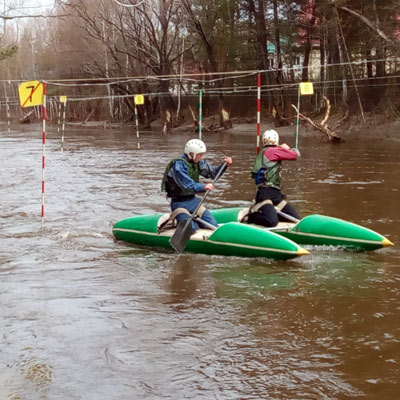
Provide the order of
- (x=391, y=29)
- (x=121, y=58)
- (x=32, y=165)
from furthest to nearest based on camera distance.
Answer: (x=121, y=58) < (x=391, y=29) < (x=32, y=165)

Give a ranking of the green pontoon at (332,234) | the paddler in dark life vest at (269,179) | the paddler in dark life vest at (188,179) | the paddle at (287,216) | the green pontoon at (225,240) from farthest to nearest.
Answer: the paddle at (287,216) < the paddler in dark life vest at (269,179) < the paddler in dark life vest at (188,179) < the green pontoon at (332,234) < the green pontoon at (225,240)

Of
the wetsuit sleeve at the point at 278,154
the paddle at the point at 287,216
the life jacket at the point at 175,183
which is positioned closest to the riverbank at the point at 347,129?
the paddle at the point at 287,216

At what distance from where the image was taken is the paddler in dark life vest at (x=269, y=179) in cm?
723

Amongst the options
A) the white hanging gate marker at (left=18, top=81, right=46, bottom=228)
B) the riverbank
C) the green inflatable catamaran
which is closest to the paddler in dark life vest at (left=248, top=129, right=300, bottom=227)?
the green inflatable catamaran

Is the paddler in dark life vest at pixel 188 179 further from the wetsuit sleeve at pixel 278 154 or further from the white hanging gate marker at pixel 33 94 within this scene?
the white hanging gate marker at pixel 33 94

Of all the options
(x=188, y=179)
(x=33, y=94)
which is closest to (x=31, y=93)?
(x=33, y=94)

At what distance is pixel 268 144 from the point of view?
7383mm

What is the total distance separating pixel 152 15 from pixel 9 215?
3228 centimetres

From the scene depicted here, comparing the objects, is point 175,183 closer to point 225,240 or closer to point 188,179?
point 188,179

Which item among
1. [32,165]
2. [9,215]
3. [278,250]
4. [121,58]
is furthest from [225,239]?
[121,58]

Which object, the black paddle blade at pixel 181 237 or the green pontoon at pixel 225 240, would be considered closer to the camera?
the green pontoon at pixel 225 240

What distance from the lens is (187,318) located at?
498 cm

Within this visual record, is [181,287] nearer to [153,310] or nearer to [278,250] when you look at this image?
[153,310]

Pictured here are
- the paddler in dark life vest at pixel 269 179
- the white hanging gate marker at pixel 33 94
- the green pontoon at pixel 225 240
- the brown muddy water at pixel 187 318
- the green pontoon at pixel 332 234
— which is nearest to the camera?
the brown muddy water at pixel 187 318
